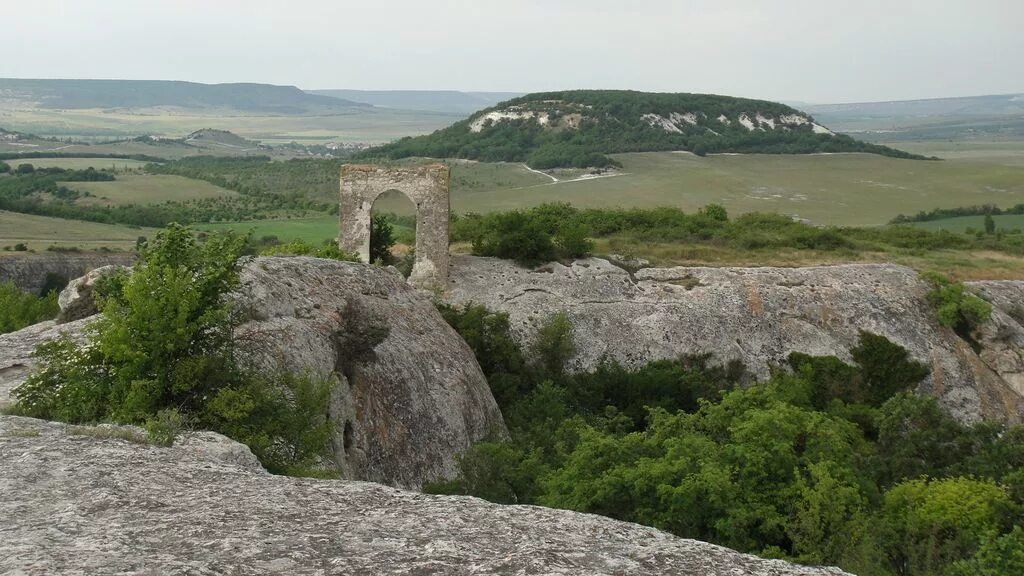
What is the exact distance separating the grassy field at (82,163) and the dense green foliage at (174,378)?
119 meters

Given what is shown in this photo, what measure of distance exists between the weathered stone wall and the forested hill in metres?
50.5

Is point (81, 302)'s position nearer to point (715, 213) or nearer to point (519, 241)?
point (519, 241)

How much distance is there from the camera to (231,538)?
311 inches

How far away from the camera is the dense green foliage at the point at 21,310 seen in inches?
1049

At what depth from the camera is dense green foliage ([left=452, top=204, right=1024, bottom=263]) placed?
3183 cm

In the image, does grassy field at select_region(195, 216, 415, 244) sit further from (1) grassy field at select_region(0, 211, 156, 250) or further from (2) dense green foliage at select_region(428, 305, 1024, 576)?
(2) dense green foliage at select_region(428, 305, 1024, 576)

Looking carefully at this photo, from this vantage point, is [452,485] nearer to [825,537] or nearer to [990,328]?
[825,537]

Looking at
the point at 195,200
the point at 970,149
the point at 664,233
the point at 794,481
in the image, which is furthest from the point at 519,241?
the point at 970,149

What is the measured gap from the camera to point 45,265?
56156 mm

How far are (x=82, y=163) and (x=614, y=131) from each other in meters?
76.6

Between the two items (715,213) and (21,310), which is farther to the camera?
(715,213)

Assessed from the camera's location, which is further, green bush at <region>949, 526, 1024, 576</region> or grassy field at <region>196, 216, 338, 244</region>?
grassy field at <region>196, 216, 338, 244</region>

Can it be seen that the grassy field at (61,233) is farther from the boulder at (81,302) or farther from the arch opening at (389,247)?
the boulder at (81,302)

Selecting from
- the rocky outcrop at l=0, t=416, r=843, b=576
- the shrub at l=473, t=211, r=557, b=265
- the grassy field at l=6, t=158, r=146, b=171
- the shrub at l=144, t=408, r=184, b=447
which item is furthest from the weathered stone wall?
the grassy field at l=6, t=158, r=146, b=171
